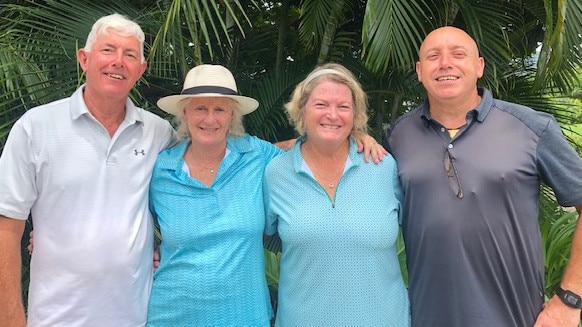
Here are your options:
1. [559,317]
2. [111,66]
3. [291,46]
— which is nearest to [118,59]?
[111,66]

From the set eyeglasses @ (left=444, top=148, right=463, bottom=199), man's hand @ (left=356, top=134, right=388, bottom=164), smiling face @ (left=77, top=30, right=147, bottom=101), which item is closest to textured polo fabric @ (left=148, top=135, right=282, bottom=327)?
smiling face @ (left=77, top=30, right=147, bottom=101)

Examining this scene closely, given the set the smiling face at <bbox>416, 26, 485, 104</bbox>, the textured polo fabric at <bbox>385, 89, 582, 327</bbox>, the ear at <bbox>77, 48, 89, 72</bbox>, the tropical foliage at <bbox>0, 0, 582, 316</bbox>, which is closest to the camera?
the textured polo fabric at <bbox>385, 89, 582, 327</bbox>

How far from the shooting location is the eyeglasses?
2004 mm

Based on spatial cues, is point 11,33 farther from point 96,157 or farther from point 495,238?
point 495,238

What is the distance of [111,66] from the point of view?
213 cm

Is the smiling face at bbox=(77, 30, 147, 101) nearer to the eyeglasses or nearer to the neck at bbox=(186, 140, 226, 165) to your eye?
the neck at bbox=(186, 140, 226, 165)

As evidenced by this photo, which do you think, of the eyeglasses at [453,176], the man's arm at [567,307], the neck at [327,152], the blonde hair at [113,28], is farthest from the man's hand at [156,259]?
the man's arm at [567,307]

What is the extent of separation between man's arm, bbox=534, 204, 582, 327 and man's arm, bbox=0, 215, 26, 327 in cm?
208

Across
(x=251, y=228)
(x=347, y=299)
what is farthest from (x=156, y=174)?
(x=347, y=299)

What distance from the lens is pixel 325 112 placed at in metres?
2.17

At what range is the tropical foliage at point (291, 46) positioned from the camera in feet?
9.93

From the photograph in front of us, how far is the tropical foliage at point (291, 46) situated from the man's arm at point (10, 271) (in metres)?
1.08

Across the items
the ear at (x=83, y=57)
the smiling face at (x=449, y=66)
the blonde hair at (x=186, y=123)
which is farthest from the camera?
the blonde hair at (x=186, y=123)

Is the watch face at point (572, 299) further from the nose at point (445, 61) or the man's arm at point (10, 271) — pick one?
the man's arm at point (10, 271)
